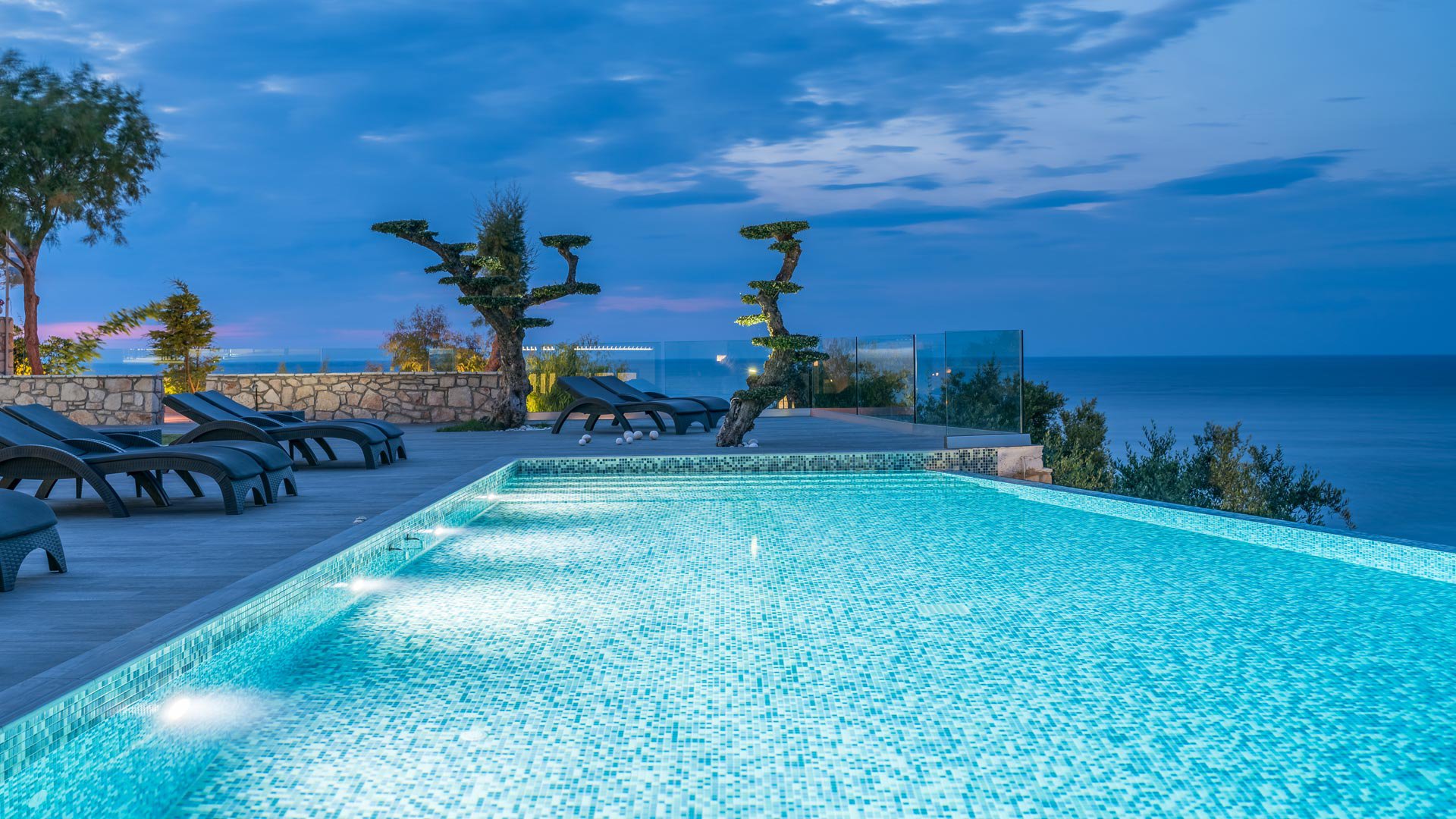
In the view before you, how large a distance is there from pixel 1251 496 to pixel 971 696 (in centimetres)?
1946

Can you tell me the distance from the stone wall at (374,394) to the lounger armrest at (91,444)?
8769 millimetres

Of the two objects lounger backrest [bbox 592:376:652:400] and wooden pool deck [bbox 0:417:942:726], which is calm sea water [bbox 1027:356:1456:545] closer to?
wooden pool deck [bbox 0:417:942:726]

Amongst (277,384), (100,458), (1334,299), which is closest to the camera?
(100,458)

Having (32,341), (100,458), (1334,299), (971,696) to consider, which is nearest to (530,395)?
(32,341)

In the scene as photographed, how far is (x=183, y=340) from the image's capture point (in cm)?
1675

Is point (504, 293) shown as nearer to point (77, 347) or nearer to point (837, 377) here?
point (837, 377)

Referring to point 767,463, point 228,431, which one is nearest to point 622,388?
point 767,463

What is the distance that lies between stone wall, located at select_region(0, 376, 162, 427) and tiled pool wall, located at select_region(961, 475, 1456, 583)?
44.6 feet

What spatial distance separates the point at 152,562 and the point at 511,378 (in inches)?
375

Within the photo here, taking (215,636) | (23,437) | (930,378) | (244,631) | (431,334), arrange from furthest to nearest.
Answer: (431,334) < (930,378) < (23,437) < (244,631) < (215,636)

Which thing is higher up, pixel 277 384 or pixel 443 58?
pixel 443 58

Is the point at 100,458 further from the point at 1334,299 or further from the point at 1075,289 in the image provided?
the point at 1334,299

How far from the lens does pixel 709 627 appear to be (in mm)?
4465

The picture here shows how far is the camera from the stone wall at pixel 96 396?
15.4 meters
